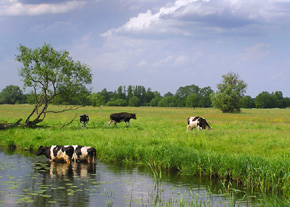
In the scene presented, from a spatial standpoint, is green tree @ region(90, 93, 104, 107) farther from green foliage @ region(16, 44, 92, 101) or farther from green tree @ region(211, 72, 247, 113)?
green tree @ region(211, 72, 247, 113)

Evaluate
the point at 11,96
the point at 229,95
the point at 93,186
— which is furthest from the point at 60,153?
the point at 11,96

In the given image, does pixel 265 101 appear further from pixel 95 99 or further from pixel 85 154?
pixel 85 154

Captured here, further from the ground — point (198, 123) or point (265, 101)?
point (265, 101)

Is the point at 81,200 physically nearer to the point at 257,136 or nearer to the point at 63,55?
the point at 257,136

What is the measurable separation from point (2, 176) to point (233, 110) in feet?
270

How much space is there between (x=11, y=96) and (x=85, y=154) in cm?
15067

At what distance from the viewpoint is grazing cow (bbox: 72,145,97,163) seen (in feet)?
53.8

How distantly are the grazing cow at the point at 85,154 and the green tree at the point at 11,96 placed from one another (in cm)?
14316

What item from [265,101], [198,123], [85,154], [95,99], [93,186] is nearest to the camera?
[93,186]

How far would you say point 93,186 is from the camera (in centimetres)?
1200

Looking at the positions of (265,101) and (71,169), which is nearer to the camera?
(71,169)

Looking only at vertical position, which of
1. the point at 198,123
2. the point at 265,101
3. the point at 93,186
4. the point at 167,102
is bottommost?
the point at 93,186

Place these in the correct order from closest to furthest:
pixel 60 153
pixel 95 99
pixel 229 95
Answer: pixel 60 153, pixel 95 99, pixel 229 95

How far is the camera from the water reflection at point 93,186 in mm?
10203
